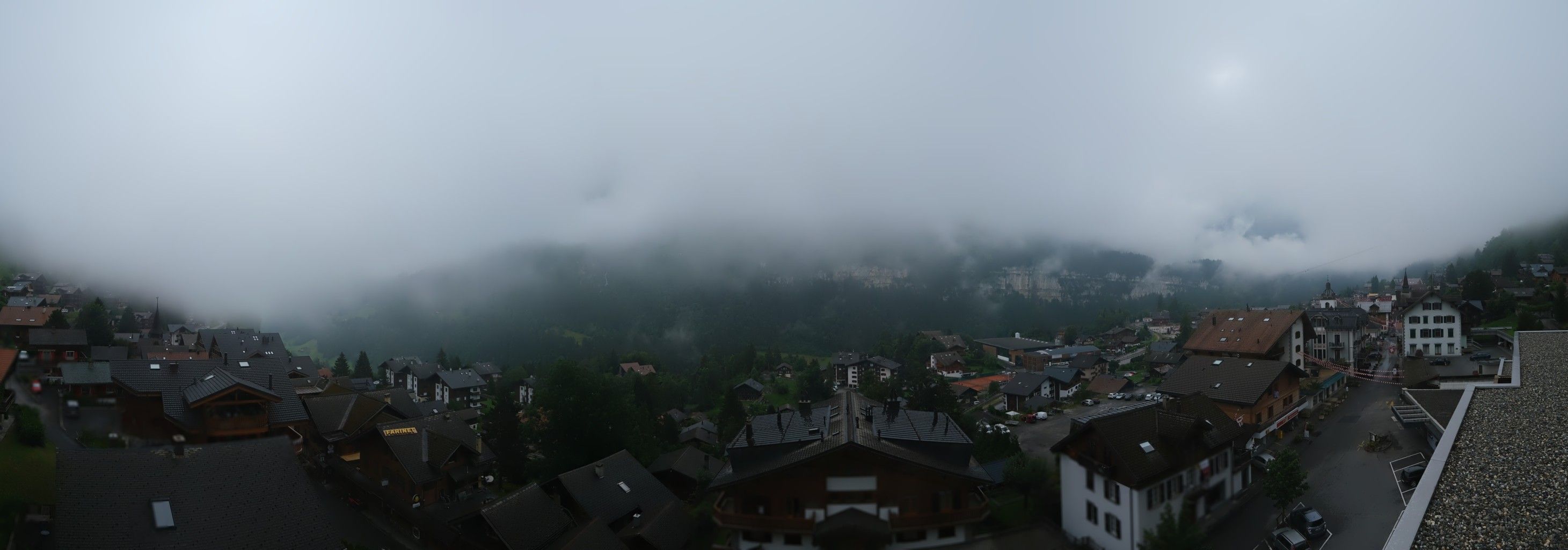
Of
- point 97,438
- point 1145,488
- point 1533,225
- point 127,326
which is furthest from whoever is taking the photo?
point 1533,225

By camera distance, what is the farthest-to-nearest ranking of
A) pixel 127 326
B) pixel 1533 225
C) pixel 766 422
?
pixel 1533 225
pixel 766 422
pixel 127 326

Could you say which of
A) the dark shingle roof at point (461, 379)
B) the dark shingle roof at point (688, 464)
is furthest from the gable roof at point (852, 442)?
the dark shingle roof at point (461, 379)

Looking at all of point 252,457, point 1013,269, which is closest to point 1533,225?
point 1013,269

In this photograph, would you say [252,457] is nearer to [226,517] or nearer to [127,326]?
[226,517]

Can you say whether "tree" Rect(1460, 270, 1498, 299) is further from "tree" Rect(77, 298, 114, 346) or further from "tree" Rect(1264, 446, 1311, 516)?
"tree" Rect(77, 298, 114, 346)

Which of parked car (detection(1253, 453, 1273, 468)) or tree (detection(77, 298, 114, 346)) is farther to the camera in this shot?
parked car (detection(1253, 453, 1273, 468))

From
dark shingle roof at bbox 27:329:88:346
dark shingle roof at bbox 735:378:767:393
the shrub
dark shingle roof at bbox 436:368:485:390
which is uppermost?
dark shingle roof at bbox 27:329:88:346

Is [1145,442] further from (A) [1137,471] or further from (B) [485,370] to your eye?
(B) [485,370]

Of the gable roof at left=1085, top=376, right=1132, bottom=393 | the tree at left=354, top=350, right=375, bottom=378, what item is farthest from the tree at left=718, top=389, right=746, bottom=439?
the tree at left=354, top=350, right=375, bottom=378
